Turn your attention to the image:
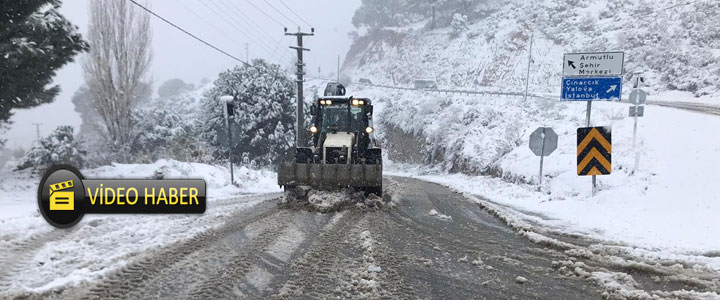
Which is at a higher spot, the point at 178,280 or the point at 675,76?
the point at 675,76

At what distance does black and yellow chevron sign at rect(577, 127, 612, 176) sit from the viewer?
34.0ft

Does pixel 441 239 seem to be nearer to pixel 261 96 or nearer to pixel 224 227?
pixel 224 227

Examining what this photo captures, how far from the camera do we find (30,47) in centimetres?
967

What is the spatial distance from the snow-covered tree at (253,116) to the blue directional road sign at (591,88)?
2174cm

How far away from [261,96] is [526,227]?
25.1 m

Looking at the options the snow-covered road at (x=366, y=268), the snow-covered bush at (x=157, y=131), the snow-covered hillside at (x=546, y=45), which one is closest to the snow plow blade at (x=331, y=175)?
the snow-covered road at (x=366, y=268)

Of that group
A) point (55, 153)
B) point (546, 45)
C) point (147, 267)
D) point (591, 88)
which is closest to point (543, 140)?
point (591, 88)

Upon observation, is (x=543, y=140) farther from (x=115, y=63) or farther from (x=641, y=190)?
(x=115, y=63)

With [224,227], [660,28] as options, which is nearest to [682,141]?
[224,227]

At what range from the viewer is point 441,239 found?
7070 mm

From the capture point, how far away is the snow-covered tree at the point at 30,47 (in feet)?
31.7

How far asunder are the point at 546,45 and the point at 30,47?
48.0 metres

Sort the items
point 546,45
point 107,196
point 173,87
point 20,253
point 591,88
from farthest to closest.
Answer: point 173,87 < point 546,45 < point 591,88 < point 20,253 < point 107,196

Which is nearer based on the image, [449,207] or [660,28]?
[449,207]
